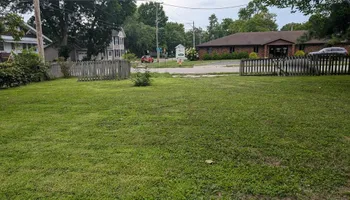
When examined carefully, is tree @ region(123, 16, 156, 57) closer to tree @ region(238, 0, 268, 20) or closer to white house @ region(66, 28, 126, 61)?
white house @ region(66, 28, 126, 61)

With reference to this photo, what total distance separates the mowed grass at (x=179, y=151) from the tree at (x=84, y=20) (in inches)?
1497

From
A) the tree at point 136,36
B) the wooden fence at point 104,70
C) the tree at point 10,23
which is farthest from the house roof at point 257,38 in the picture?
the tree at point 10,23

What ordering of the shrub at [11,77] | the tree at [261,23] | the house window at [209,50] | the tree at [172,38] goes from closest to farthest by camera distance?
the shrub at [11,77]
the house window at [209,50]
the tree at [261,23]
the tree at [172,38]

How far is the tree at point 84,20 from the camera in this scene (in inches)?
1597

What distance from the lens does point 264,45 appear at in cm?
4356

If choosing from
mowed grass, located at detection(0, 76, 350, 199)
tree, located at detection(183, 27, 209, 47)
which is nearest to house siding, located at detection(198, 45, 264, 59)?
mowed grass, located at detection(0, 76, 350, 199)

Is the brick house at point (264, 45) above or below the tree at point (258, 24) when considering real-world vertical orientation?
below

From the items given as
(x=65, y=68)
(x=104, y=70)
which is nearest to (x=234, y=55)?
→ (x=65, y=68)

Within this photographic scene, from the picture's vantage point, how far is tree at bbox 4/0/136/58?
4056 cm

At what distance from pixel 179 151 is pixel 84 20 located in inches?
1739

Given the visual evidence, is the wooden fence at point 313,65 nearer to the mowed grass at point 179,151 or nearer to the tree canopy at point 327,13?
the tree canopy at point 327,13

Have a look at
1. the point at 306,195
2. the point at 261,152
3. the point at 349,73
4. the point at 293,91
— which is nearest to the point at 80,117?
the point at 261,152

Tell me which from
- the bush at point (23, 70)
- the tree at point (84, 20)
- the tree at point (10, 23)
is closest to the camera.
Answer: the tree at point (10, 23)

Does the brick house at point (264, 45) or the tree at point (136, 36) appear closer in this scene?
the brick house at point (264, 45)
